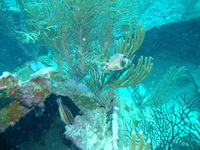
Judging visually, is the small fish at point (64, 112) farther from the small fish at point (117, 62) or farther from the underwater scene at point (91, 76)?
the small fish at point (117, 62)

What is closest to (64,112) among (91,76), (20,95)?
(20,95)

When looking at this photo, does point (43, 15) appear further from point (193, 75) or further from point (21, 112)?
point (193, 75)

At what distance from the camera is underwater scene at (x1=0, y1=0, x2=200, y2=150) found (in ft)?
7.04

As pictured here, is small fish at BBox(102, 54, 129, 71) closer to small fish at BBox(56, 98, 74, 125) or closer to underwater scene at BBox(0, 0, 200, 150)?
underwater scene at BBox(0, 0, 200, 150)

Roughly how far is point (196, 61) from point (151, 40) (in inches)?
118

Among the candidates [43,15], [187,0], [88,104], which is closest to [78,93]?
[88,104]

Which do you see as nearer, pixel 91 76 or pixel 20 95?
pixel 20 95

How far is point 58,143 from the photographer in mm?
2289

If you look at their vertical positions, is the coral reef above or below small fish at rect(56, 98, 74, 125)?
above

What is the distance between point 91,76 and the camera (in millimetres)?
3182

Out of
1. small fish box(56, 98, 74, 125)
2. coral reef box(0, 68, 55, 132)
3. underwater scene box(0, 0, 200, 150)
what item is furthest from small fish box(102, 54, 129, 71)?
coral reef box(0, 68, 55, 132)

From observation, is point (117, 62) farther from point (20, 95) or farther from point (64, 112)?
point (20, 95)

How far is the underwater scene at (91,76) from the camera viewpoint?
2145 mm

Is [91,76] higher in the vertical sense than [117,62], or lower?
higher
